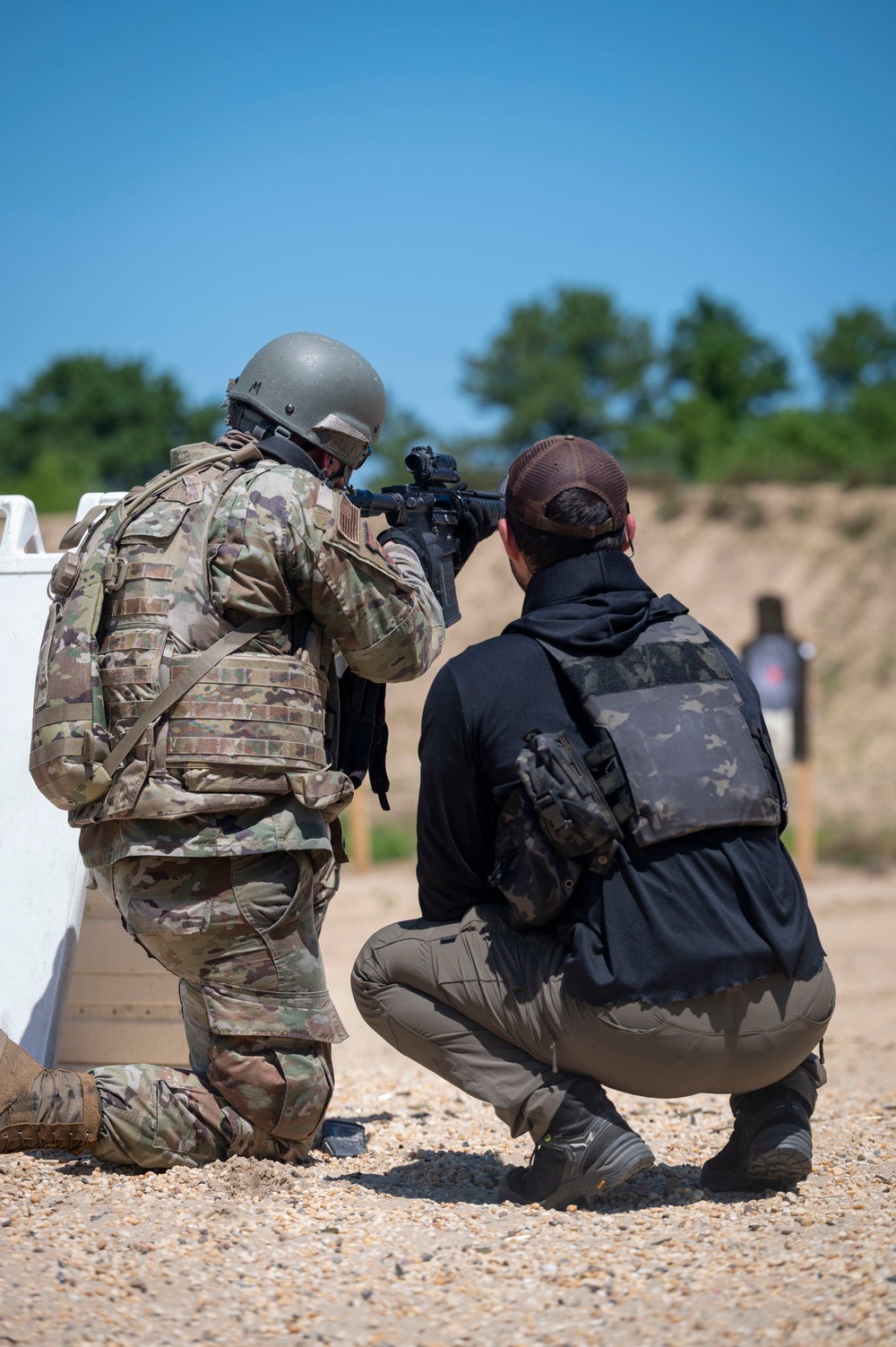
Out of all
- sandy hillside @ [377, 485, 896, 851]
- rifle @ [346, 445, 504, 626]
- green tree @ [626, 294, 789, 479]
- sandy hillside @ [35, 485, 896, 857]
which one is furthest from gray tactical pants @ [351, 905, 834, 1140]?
green tree @ [626, 294, 789, 479]

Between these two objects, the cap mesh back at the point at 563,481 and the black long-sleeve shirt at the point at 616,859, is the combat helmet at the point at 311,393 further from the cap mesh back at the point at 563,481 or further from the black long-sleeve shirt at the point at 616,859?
the black long-sleeve shirt at the point at 616,859

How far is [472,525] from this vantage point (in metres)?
3.82

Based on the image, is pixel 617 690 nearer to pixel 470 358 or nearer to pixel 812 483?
pixel 812 483

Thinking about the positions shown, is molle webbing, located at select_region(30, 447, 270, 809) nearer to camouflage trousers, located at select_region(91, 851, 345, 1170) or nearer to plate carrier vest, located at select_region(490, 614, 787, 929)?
camouflage trousers, located at select_region(91, 851, 345, 1170)

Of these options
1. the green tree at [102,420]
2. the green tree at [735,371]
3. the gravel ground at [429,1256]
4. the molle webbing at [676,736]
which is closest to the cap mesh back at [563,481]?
the molle webbing at [676,736]

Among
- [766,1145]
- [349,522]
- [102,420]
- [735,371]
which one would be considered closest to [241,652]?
[349,522]

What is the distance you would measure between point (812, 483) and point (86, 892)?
21856 millimetres

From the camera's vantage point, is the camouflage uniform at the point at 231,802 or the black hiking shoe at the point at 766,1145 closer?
the black hiking shoe at the point at 766,1145

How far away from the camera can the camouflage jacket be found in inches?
119

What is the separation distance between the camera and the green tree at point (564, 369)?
42688 millimetres

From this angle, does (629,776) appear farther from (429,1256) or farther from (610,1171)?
(429,1256)

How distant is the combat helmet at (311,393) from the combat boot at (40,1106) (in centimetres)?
171

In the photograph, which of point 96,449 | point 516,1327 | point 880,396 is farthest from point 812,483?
point 96,449

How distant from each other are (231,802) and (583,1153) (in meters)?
1.11
